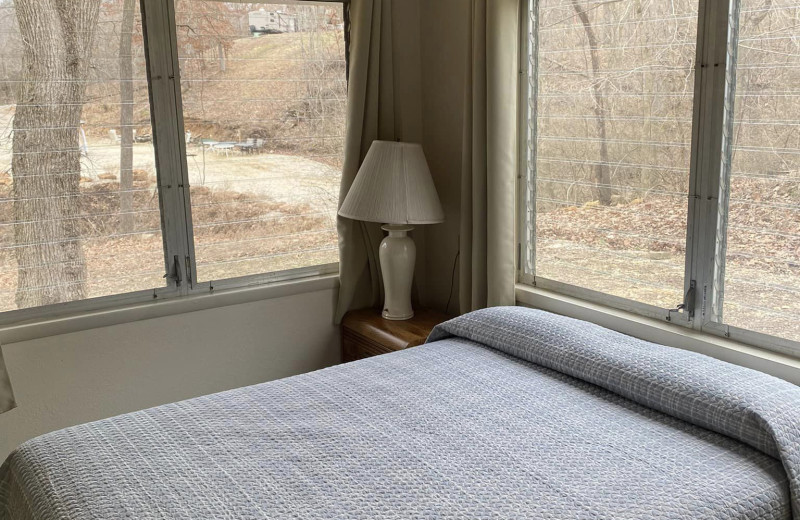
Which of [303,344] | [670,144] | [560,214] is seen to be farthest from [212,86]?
[670,144]

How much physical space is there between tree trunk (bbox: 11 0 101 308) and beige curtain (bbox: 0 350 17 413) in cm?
26

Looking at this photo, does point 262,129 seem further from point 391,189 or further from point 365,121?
point 391,189

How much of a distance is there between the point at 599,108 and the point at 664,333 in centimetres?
78

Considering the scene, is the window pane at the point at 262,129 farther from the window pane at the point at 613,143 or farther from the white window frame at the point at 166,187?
the window pane at the point at 613,143

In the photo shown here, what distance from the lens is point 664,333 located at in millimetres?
2299

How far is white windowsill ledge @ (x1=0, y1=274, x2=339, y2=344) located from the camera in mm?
2533

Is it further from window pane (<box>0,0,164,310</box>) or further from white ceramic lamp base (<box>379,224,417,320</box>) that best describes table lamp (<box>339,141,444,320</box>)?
window pane (<box>0,0,164,310</box>)

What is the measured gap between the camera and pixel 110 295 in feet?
8.90

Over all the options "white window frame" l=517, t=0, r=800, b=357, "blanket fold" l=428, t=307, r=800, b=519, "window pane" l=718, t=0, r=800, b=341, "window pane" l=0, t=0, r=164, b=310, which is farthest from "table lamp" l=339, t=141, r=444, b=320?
"window pane" l=718, t=0, r=800, b=341

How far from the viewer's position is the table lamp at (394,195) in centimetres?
280

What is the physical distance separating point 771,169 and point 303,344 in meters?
1.92

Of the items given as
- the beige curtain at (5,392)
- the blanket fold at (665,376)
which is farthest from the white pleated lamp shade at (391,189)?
the beige curtain at (5,392)

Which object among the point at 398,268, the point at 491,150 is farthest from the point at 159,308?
the point at 491,150

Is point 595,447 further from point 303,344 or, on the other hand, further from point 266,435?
point 303,344
